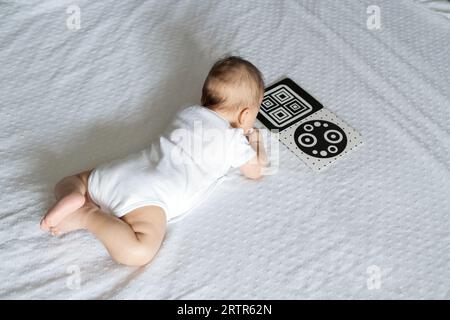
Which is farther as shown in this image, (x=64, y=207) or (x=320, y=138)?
(x=320, y=138)

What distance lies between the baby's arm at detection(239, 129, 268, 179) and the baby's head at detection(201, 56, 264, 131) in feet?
0.25

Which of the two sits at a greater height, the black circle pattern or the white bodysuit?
the white bodysuit

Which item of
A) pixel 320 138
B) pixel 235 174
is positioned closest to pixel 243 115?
pixel 235 174

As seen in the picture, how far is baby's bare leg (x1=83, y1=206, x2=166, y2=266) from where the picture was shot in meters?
0.98

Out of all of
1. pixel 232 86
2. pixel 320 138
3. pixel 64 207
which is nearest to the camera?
pixel 64 207

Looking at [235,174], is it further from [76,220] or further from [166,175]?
[76,220]

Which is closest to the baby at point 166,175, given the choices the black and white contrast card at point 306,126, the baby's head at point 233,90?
the baby's head at point 233,90

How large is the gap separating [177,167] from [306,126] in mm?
398

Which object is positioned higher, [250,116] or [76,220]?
[250,116]

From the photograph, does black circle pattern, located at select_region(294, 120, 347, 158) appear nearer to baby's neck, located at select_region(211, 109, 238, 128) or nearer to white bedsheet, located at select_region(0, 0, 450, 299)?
white bedsheet, located at select_region(0, 0, 450, 299)

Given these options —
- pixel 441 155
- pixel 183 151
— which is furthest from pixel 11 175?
pixel 441 155

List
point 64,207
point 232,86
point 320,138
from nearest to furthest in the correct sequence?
point 64,207 < point 232,86 < point 320,138

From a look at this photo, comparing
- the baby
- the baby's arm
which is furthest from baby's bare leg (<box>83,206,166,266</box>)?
the baby's arm

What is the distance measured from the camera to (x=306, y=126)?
1287 millimetres
